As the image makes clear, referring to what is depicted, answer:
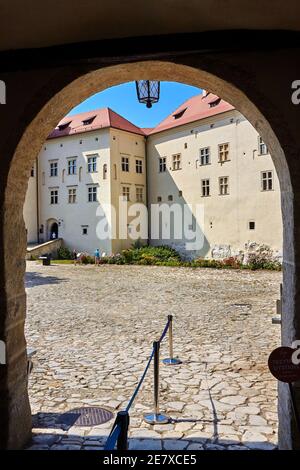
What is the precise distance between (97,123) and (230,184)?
1243cm

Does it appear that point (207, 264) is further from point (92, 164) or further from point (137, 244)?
point (92, 164)

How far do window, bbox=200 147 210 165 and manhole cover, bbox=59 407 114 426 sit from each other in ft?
79.1

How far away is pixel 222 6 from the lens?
283 centimetres

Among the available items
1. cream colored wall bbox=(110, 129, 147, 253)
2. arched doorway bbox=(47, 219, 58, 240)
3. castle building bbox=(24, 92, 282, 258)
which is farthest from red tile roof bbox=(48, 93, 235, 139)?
arched doorway bbox=(47, 219, 58, 240)

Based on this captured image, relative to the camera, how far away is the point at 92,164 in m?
31.3

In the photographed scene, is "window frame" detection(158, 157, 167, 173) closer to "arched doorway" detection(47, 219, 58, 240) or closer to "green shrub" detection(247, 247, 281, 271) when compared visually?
"arched doorway" detection(47, 219, 58, 240)

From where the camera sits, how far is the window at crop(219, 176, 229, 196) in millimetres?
26270

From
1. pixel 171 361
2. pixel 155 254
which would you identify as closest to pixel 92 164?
pixel 155 254

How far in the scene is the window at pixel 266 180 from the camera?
2403 centimetres

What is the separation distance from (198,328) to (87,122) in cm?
2750

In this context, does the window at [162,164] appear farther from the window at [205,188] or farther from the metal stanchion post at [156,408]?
the metal stanchion post at [156,408]

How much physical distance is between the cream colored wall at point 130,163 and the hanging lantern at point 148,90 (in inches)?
1017

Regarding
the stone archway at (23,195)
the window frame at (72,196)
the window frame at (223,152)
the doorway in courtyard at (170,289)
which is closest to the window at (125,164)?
the doorway in courtyard at (170,289)
